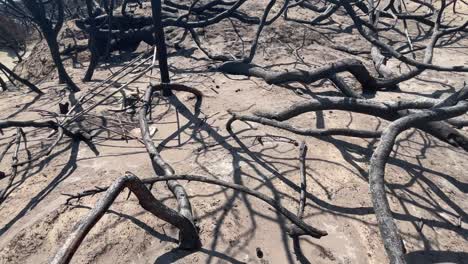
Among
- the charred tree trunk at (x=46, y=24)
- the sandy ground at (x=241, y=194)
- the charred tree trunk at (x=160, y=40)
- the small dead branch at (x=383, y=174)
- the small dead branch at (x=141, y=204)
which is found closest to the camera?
the small dead branch at (x=141, y=204)

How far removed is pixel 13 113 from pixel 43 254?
3.43m

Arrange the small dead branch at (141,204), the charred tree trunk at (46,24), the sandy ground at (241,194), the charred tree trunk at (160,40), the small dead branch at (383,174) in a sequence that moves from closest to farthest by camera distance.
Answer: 1. the small dead branch at (141,204)
2. the small dead branch at (383,174)
3. the sandy ground at (241,194)
4. the charred tree trunk at (160,40)
5. the charred tree trunk at (46,24)

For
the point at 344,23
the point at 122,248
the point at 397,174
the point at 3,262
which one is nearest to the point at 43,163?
the point at 3,262

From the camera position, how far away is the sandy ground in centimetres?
224

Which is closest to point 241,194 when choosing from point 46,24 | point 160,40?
point 160,40

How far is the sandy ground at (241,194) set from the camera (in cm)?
224

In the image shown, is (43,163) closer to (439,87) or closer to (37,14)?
(37,14)

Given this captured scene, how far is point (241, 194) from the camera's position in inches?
105

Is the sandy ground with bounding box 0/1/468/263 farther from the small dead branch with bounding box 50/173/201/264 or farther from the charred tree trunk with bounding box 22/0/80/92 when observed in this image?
the charred tree trunk with bounding box 22/0/80/92

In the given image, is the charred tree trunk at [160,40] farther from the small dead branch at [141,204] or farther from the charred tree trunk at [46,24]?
the small dead branch at [141,204]

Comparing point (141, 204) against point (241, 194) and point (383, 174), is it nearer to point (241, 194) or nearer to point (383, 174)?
point (241, 194)

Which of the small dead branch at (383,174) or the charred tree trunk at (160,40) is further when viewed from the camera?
the charred tree trunk at (160,40)

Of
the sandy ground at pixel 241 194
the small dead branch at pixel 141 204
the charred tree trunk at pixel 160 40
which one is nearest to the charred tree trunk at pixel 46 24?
the sandy ground at pixel 241 194

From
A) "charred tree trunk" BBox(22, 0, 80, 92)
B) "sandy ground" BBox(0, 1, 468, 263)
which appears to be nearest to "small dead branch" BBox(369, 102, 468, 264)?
"sandy ground" BBox(0, 1, 468, 263)
